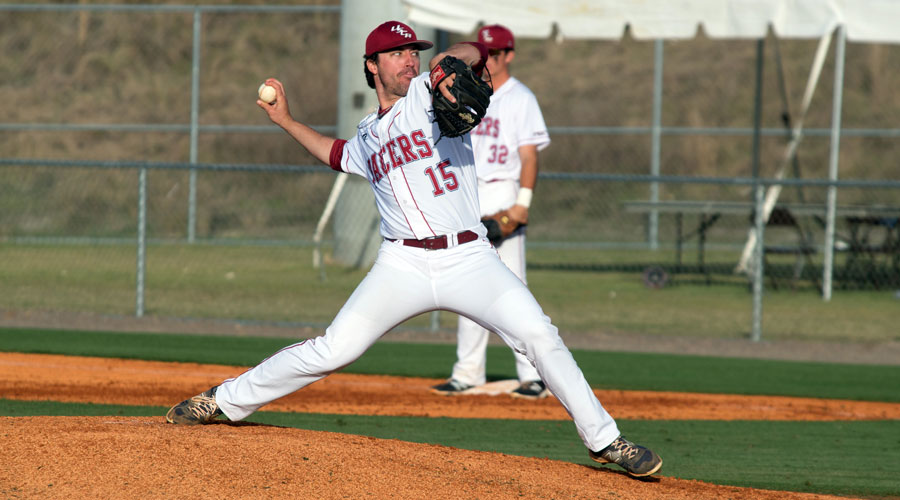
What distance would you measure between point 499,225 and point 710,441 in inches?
75.2

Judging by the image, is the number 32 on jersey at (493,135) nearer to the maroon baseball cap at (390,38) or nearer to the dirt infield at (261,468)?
the maroon baseball cap at (390,38)

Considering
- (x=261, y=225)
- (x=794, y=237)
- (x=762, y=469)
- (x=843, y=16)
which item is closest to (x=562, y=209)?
(x=794, y=237)

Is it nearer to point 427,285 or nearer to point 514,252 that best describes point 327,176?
point 514,252

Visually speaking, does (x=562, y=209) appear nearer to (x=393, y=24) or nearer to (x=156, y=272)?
(x=156, y=272)

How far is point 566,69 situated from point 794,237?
510 inches

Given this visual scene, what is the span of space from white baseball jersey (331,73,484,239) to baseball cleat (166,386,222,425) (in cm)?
114

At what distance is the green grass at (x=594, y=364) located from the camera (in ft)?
28.5

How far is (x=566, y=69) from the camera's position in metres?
33.3

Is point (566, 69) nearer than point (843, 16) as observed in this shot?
No

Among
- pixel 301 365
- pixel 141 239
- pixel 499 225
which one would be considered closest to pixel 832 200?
pixel 499 225

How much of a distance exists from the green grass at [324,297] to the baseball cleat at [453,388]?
368cm

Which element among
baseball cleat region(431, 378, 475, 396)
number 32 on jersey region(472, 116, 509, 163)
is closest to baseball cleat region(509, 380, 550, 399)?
baseball cleat region(431, 378, 475, 396)

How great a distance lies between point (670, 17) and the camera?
13.6 metres

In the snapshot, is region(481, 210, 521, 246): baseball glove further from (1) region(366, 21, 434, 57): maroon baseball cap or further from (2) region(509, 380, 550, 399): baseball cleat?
(1) region(366, 21, 434, 57): maroon baseball cap
